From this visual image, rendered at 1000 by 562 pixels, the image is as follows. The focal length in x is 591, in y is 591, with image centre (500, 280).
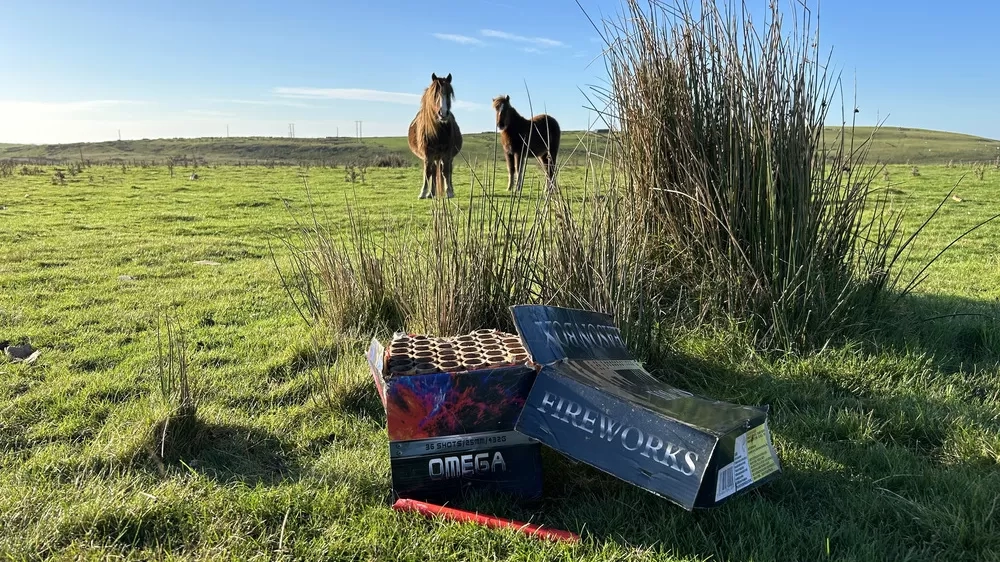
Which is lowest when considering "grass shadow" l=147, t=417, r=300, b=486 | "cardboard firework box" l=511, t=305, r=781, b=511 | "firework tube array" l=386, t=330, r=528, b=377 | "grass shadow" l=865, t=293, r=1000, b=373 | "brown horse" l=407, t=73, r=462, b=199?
"grass shadow" l=147, t=417, r=300, b=486

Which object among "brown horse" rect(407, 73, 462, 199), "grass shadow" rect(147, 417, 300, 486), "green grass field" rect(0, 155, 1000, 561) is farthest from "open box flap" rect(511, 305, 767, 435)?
"brown horse" rect(407, 73, 462, 199)

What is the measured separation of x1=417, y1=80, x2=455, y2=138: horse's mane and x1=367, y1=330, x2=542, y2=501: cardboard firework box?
9.49 metres

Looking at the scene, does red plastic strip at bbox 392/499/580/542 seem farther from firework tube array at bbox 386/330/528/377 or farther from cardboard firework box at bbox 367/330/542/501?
firework tube array at bbox 386/330/528/377

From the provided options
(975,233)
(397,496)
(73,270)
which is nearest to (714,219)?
(397,496)

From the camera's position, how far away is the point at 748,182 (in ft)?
11.4

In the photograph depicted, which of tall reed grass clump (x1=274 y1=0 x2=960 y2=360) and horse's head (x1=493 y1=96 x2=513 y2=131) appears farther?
horse's head (x1=493 y1=96 x2=513 y2=131)

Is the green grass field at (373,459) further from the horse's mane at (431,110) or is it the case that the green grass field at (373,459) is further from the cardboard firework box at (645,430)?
the horse's mane at (431,110)

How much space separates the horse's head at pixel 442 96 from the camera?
10.8 metres

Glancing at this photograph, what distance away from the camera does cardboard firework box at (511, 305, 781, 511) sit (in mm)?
1762

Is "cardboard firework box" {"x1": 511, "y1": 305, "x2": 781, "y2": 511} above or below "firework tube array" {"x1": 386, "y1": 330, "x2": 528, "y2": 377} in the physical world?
below

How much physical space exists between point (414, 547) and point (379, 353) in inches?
30.7

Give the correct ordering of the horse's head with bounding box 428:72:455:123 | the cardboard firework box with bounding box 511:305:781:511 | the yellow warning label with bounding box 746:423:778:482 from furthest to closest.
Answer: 1. the horse's head with bounding box 428:72:455:123
2. the yellow warning label with bounding box 746:423:778:482
3. the cardboard firework box with bounding box 511:305:781:511

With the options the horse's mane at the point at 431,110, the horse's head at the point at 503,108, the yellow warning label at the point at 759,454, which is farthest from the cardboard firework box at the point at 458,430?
the horse's head at the point at 503,108

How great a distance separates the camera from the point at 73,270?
6.45 metres
